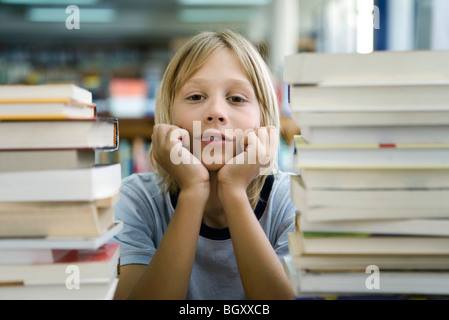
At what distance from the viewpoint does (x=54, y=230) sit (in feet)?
1.65

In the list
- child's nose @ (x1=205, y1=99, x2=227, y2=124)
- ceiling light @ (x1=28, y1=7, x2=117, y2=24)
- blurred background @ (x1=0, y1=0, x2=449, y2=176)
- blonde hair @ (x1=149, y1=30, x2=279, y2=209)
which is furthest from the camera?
ceiling light @ (x1=28, y1=7, x2=117, y2=24)

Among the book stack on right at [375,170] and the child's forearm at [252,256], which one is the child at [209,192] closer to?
the child's forearm at [252,256]

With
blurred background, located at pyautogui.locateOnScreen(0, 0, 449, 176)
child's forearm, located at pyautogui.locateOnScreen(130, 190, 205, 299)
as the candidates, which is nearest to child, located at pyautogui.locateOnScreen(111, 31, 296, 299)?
child's forearm, located at pyautogui.locateOnScreen(130, 190, 205, 299)

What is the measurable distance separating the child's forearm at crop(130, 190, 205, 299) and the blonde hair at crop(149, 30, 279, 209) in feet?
1.10

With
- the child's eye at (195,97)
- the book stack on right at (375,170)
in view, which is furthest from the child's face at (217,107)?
the book stack on right at (375,170)

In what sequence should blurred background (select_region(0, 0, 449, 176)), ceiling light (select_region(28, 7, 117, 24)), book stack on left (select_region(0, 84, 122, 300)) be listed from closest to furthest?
book stack on left (select_region(0, 84, 122, 300)) < blurred background (select_region(0, 0, 449, 176)) < ceiling light (select_region(28, 7, 117, 24))

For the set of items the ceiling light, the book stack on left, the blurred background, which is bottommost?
the book stack on left

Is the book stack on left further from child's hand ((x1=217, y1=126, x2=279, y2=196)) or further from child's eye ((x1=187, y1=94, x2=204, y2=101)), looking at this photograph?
child's eye ((x1=187, y1=94, x2=204, y2=101))

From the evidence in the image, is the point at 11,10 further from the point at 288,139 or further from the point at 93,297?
the point at 93,297

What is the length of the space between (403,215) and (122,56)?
415 cm

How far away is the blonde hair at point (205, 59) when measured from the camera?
97cm

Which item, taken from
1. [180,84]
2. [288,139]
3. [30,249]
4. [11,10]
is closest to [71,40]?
[11,10]

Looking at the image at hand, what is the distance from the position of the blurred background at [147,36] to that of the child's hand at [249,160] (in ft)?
3.83

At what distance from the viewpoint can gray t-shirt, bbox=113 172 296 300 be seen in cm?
88
